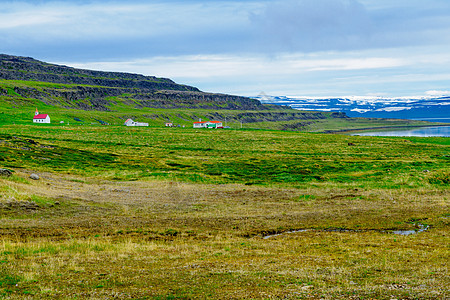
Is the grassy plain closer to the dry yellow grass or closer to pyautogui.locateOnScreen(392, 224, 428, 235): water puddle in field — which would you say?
the dry yellow grass

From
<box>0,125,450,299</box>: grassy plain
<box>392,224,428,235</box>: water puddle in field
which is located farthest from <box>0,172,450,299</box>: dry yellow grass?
<box>392,224,428,235</box>: water puddle in field

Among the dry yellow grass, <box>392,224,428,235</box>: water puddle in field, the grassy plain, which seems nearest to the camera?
the dry yellow grass

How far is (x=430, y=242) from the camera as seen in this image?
25.9 meters

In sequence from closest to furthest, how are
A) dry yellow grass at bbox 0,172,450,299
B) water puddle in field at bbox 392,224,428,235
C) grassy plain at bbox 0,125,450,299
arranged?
dry yellow grass at bbox 0,172,450,299 → grassy plain at bbox 0,125,450,299 → water puddle in field at bbox 392,224,428,235

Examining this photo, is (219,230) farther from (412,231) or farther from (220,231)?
(412,231)

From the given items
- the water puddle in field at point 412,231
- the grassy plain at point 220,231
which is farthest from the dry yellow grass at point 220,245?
the water puddle in field at point 412,231

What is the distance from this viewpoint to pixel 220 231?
30250 millimetres

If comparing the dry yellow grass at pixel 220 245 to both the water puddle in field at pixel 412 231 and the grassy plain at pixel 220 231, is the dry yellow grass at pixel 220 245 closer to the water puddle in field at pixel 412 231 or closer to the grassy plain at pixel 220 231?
the grassy plain at pixel 220 231

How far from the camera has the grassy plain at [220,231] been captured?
685 inches

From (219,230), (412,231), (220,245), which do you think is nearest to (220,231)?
(219,230)

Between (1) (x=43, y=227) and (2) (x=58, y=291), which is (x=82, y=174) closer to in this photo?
(1) (x=43, y=227)

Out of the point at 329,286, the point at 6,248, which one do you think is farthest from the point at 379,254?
the point at 6,248

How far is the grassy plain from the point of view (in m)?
17.4

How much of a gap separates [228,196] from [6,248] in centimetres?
2654
